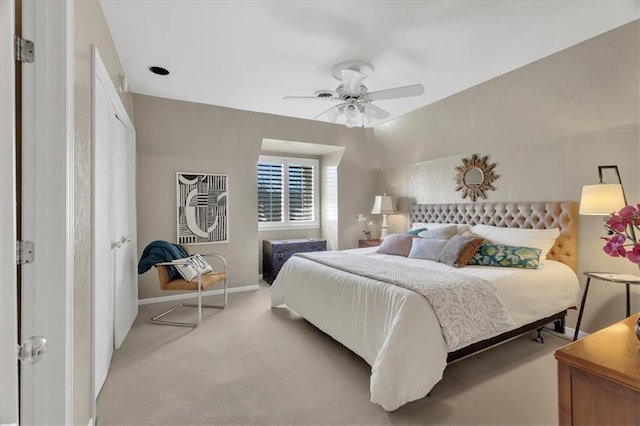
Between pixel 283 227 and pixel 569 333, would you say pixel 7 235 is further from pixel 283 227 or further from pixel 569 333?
pixel 283 227

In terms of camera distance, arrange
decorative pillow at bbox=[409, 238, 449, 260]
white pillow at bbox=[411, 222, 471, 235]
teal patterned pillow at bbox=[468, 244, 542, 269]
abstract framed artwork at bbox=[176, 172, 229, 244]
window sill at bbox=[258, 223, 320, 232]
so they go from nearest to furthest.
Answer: teal patterned pillow at bbox=[468, 244, 542, 269], decorative pillow at bbox=[409, 238, 449, 260], white pillow at bbox=[411, 222, 471, 235], abstract framed artwork at bbox=[176, 172, 229, 244], window sill at bbox=[258, 223, 320, 232]

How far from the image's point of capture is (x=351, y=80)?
2.90m

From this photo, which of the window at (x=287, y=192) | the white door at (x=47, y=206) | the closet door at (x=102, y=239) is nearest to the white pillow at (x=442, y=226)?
the window at (x=287, y=192)

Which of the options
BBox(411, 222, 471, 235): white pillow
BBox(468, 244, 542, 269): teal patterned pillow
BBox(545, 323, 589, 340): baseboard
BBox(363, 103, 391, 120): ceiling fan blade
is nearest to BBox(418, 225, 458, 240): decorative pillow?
BBox(411, 222, 471, 235): white pillow

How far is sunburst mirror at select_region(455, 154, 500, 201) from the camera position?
12.8 ft

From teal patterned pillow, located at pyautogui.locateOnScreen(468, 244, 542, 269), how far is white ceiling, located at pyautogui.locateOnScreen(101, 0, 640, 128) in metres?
1.77

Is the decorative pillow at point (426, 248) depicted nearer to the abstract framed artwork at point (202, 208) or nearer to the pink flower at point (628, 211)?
the pink flower at point (628, 211)

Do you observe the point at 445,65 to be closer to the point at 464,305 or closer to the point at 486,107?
the point at 486,107

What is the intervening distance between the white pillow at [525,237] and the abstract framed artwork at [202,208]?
3518 millimetres

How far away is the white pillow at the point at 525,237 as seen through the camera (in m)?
3.15

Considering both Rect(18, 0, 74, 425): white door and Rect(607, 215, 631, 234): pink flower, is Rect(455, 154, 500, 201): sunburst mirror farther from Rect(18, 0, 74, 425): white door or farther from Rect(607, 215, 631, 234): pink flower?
Rect(18, 0, 74, 425): white door

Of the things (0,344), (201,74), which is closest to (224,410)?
(0,344)

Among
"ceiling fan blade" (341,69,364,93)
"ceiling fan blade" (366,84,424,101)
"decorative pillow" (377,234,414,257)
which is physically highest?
"ceiling fan blade" (341,69,364,93)

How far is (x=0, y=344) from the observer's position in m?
1.04
